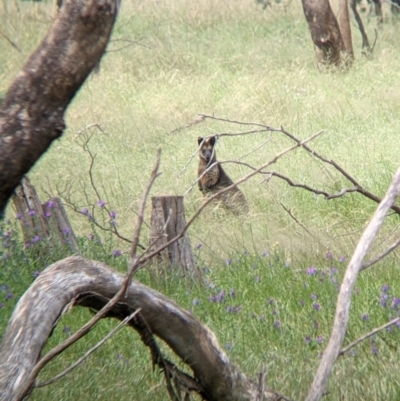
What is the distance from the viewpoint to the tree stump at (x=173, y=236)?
5.68 metres

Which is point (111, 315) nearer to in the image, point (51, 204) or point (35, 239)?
point (35, 239)

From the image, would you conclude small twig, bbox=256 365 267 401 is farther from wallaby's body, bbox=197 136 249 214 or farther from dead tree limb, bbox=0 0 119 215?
wallaby's body, bbox=197 136 249 214

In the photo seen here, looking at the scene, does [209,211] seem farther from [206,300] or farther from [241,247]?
[206,300]

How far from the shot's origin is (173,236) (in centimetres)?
580

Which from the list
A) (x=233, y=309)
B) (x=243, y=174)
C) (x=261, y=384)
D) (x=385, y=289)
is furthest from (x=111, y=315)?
(x=243, y=174)

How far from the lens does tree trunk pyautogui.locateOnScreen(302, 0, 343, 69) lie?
1605cm

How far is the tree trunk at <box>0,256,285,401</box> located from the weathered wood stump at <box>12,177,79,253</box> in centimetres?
308

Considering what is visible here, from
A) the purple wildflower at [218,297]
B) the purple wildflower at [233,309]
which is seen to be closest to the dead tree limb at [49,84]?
the purple wildflower at [233,309]

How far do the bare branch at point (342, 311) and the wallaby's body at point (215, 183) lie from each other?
519cm

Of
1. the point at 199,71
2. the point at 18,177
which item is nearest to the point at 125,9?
the point at 199,71

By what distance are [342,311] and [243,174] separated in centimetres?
684

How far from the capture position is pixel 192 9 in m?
24.1

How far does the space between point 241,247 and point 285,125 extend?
5551mm

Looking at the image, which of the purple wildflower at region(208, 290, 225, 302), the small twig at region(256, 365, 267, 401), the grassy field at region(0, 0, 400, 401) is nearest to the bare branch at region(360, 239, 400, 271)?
the small twig at region(256, 365, 267, 401)
